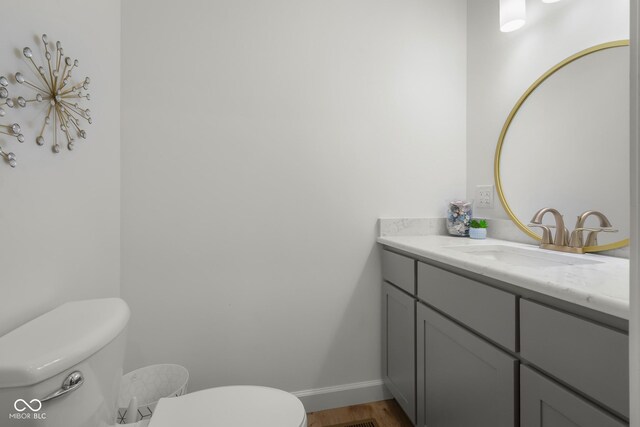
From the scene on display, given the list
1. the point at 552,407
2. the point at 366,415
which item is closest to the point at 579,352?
the point at 552,407

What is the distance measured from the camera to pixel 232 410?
0.94 meters

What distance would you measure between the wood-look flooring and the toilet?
0.73 metres

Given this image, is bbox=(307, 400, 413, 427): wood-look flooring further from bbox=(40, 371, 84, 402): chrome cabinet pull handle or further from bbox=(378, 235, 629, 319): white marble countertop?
bbox=(40, 371, 84, 402): chrome cabinet pull handle

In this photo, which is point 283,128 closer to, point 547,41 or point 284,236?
point 284,236

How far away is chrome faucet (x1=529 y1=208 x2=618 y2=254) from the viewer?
3.89ft

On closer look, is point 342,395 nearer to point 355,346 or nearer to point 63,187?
point 355,346

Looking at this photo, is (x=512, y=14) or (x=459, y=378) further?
(x=512, y=14)

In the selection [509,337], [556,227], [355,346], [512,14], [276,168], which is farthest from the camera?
[355,346]

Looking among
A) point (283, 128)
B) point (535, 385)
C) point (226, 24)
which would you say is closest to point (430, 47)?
point (283, 128)

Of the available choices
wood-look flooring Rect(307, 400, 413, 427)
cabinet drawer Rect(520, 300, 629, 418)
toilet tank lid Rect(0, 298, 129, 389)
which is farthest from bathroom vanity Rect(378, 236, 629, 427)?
toilet tank lid Rect(0, 298, 129, 389)

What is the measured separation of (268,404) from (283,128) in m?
1.19

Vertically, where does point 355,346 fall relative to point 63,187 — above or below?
below

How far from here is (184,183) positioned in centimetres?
150

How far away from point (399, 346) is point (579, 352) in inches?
36.7
